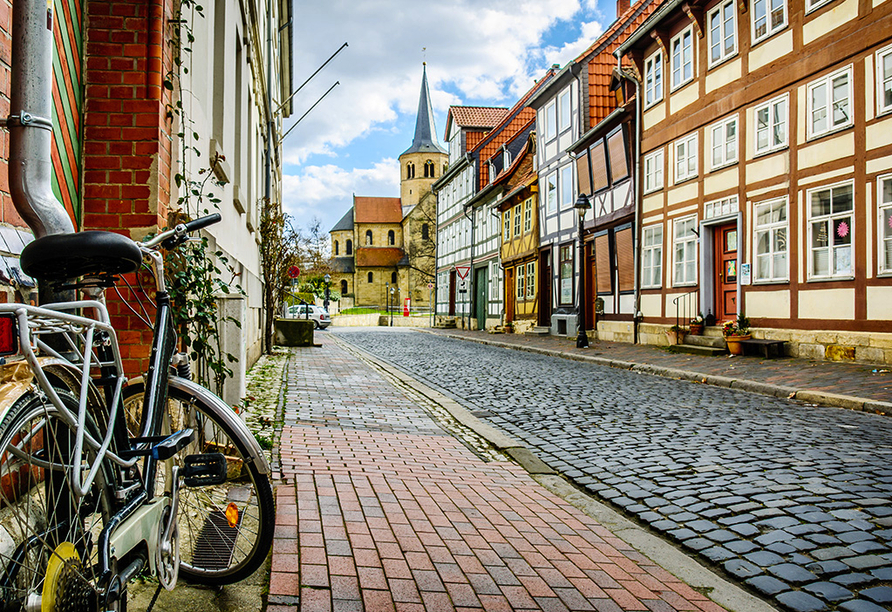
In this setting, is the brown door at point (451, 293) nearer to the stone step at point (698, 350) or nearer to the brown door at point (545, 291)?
the brown door at point (545, 291)

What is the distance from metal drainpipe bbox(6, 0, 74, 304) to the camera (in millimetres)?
2363

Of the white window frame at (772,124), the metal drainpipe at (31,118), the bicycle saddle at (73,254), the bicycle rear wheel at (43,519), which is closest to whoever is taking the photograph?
the bicycle rear wheel at (43,519)

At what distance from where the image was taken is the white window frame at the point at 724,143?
15057mm

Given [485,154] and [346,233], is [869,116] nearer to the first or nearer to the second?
[485,154]

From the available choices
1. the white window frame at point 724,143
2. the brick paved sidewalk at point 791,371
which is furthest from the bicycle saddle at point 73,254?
the white window frame at point 724,143

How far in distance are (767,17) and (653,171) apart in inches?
205

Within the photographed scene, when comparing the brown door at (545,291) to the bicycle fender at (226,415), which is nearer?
the bicycle fender at (226,415)

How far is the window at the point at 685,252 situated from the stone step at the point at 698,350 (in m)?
1.94

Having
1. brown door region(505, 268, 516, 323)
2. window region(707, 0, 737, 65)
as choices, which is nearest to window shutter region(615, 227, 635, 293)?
window region(707, 0, 737, 65)

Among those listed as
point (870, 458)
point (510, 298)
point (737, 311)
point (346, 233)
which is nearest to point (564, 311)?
point (510, 298)

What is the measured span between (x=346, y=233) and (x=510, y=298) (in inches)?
2628

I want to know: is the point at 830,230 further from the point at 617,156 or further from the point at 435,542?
the point at 435,542

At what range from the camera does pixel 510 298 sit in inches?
1259

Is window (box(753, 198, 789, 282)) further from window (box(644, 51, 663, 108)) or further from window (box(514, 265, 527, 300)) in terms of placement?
window (box(514, 265, 527, 300))
